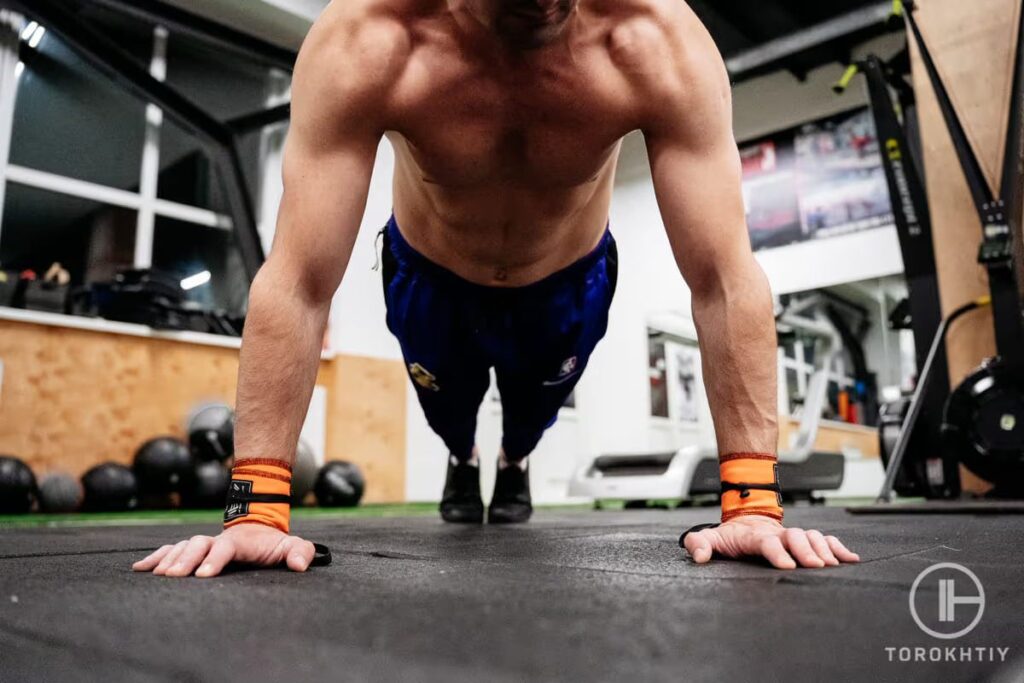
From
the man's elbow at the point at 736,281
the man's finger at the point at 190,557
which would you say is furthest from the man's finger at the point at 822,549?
the man's finger at the point at 190,557

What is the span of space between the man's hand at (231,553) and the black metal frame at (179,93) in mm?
4158

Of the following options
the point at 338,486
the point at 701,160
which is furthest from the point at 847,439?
the point at 701,160

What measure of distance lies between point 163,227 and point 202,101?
118cm

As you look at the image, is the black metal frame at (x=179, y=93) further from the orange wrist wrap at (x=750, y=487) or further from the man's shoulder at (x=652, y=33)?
the orange wrist wrap at (x=750, y=487)

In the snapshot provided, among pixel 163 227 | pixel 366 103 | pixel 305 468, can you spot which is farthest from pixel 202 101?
pixel 366 103

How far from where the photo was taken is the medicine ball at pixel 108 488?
4133 mm

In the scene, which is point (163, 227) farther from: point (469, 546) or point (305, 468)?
point (469, 546)

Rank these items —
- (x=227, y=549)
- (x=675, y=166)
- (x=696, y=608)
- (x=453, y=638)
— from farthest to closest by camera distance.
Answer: (x=675, y=166), (x=227, y=549), (x=696, y=608), (x=453, y=638)

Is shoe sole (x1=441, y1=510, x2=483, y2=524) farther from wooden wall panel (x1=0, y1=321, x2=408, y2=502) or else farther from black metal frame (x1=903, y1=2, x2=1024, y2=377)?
wooden wall panel (x1=0, y1=321, x2=408, y2=502)

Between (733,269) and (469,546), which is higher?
(733,269)

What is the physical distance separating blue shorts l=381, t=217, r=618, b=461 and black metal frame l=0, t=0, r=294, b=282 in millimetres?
3232

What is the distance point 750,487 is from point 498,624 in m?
0.67

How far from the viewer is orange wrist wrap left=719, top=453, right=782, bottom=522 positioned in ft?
3.74

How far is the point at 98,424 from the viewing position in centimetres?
464
